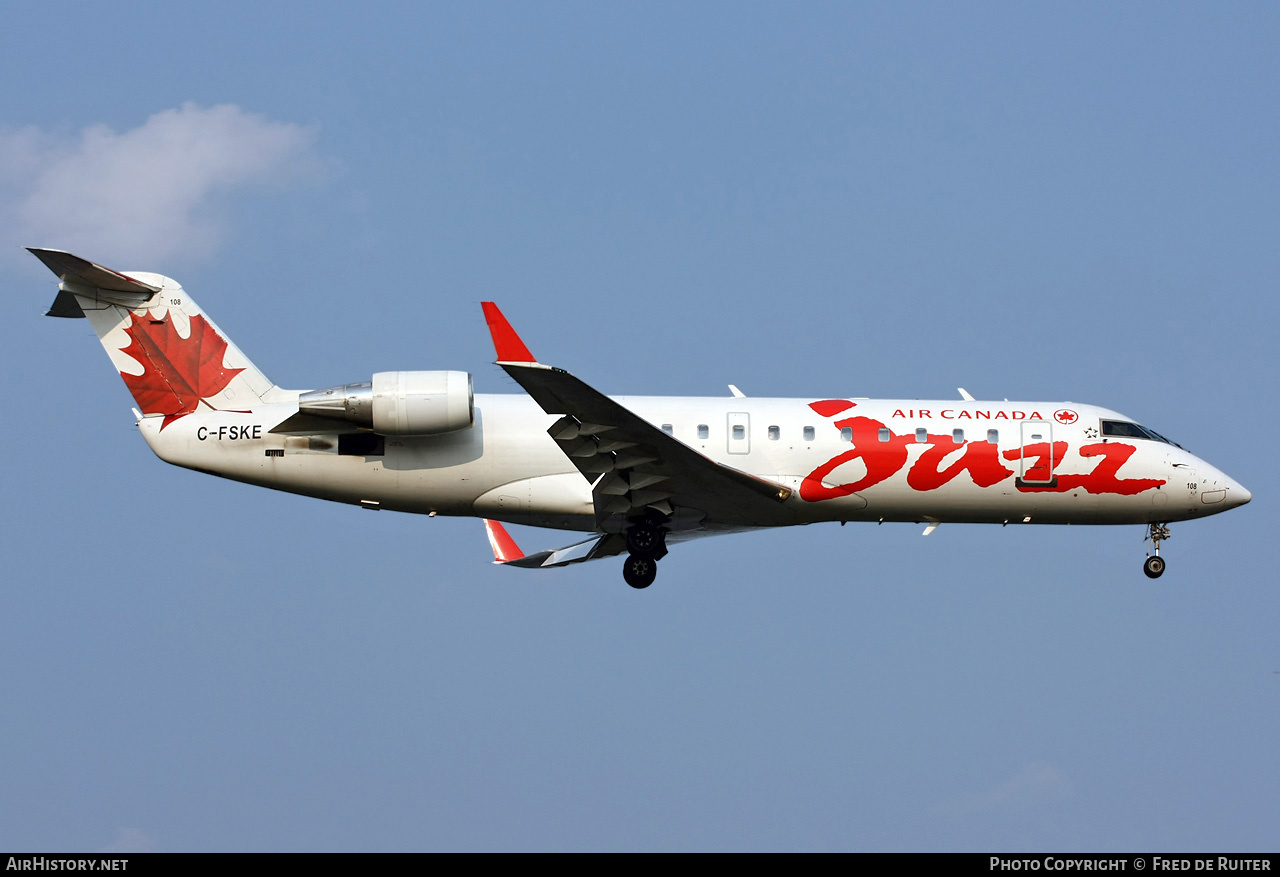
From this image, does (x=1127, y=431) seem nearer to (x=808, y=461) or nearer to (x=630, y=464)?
(x=808, y=461)

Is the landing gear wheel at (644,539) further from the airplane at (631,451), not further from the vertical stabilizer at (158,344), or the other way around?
the vertical stabilizer at (158,344)

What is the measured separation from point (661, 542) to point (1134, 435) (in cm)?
937

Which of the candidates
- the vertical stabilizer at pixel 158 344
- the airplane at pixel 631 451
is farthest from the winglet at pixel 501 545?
the vertical stabilizer at pixel 158 344

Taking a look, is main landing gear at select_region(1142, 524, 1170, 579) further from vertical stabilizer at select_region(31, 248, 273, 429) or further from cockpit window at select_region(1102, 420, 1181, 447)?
vertical stabilizer at select_region(31, 248, 273, 429)

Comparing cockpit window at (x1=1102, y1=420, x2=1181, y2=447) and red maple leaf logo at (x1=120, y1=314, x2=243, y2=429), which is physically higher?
red maple leaf logo at (x1=120, y1=314, x2=243, y2=429)

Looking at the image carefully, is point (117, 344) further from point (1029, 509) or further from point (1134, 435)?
point (1134, 435)

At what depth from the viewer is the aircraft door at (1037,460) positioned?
25.3 m

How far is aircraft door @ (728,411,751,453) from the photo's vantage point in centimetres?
2478

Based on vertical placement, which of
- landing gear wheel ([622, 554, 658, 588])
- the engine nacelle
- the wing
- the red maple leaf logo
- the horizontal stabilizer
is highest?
the horizontal stabilizer

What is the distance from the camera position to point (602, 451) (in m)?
23.2

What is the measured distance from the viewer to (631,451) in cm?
2322

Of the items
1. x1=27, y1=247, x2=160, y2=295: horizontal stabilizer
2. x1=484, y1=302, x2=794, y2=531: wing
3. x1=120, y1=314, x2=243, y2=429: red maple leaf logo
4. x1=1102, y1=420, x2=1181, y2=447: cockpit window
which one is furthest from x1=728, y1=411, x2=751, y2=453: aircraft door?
x1=27, y1=247, x2=160, y2=295: horizontal stabilizer
